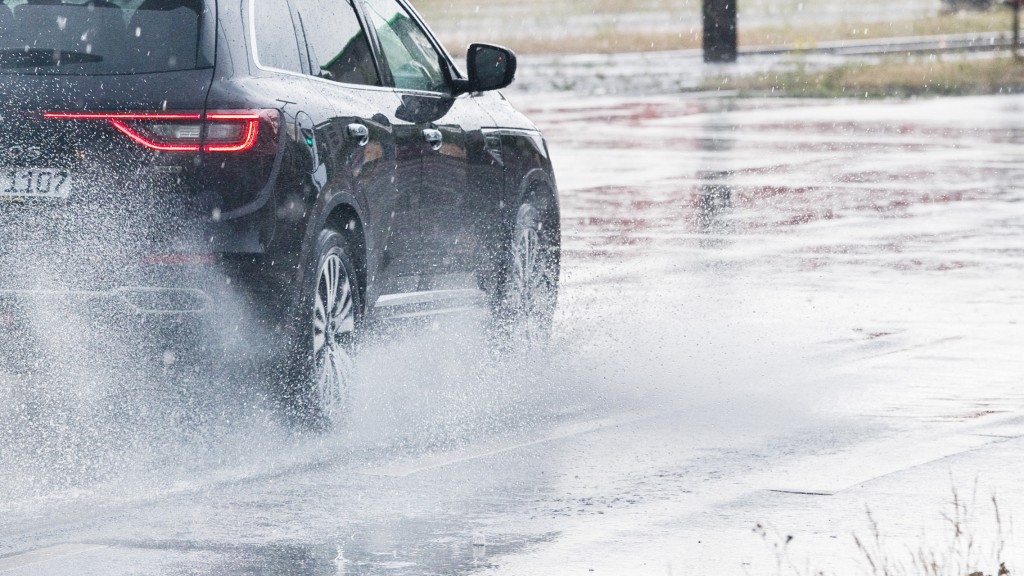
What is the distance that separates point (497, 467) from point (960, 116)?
20706mm

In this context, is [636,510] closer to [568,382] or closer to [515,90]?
[568,382]

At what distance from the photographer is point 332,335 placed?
27.8ft

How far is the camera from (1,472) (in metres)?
7.60

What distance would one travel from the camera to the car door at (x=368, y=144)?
8477 mm

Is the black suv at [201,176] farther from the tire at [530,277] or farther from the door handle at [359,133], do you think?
the tire at [530,277]

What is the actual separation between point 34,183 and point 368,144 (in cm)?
142

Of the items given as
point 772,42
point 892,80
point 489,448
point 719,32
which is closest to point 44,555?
point 489,448

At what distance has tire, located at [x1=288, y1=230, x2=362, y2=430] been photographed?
26.8 ft

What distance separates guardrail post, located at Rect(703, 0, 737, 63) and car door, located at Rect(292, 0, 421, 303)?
107 feet

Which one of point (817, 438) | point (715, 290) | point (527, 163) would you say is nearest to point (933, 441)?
point (817, 438)

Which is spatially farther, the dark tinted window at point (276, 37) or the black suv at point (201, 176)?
the dark tinted window at point (276, 37)

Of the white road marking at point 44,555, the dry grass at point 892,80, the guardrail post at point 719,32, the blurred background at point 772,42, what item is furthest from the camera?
the guardrail post at point 719,32

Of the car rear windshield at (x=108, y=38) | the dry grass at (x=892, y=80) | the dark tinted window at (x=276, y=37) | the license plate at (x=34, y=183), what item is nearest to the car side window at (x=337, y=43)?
the dark tinted window at (x=276, y=37)

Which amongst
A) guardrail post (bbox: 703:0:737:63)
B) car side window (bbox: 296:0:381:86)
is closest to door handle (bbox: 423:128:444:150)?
car side window (bbox: 296:0:381:86)
